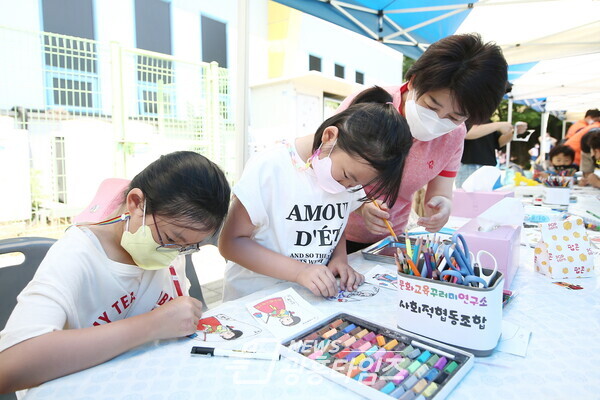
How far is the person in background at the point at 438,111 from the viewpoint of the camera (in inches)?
35.9

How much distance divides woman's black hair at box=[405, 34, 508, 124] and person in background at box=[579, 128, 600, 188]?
2.30 meters

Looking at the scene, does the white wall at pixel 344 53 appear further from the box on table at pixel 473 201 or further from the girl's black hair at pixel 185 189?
the girl's black hair at pixel 185 189

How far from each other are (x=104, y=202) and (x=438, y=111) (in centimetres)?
90

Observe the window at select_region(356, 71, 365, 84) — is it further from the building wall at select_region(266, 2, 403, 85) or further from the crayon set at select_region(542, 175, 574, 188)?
the crayon set at select_region(542, 175, 574, 188)

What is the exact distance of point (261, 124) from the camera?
4.82 meters

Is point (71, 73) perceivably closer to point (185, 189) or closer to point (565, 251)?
point (185, 189)

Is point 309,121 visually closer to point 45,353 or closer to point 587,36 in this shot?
point 587,36

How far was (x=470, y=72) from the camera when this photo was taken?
904mm

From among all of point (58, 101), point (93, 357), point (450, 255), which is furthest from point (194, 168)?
point (58, 101)

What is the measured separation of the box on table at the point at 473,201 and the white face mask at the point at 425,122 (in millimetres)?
610

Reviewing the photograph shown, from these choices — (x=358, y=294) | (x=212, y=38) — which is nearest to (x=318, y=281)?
(x=358, y=294)

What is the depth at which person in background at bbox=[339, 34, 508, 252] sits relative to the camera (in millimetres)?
911

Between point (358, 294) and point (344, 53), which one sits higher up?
point (344, 53)

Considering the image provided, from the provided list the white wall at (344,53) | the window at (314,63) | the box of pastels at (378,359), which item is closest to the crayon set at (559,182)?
the box of pastels at (378,359)
